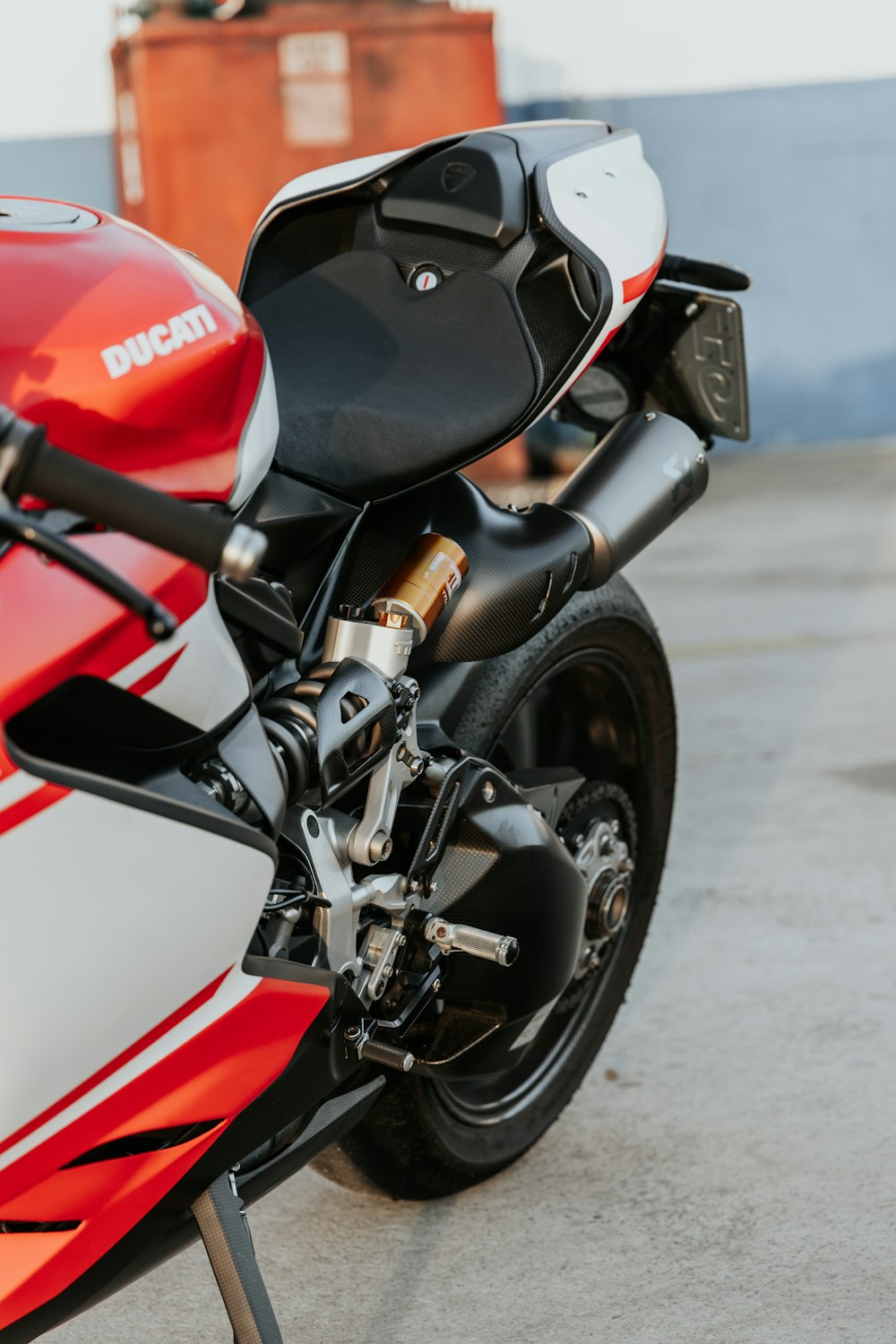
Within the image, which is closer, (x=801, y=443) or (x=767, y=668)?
(x=767, y=668)

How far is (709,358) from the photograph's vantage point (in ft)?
6.39

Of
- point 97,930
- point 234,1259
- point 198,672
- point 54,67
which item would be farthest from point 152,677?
point 54,67

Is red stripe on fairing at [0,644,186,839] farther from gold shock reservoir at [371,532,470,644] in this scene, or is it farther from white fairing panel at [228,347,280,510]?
gold shock reservoir at [371,532,470,644]

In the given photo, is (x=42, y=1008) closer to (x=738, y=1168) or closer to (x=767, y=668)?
(x=738, y=1168)

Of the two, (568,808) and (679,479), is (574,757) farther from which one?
(679,479)

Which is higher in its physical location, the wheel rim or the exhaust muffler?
the exhaust muffler

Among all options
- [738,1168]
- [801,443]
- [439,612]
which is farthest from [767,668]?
[801,443]

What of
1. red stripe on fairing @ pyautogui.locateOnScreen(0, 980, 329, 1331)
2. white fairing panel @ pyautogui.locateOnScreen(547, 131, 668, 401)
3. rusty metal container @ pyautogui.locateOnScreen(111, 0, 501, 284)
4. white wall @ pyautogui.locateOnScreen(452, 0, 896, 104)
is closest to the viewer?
red stripe on fairing @ pyautogui.locateOnScreen(0, 980, 329, 1331)

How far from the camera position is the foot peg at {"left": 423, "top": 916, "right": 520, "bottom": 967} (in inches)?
61.2

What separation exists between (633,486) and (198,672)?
2.54 feet

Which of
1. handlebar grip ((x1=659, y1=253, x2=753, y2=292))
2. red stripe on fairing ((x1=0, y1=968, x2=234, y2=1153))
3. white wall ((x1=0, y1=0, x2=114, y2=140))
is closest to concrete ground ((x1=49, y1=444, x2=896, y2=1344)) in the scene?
red stripe on fairing ((x1=0, y1=968, x2=234, y2=1153))

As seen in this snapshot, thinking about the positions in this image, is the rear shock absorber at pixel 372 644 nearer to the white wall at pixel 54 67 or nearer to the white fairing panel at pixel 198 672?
the white fairing panel at pixel 198 672

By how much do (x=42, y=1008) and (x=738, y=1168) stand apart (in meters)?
1.09

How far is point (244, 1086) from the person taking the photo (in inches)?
51.2
